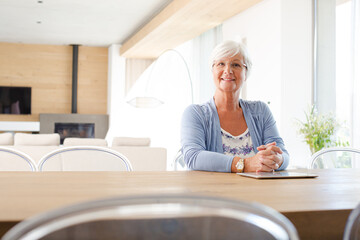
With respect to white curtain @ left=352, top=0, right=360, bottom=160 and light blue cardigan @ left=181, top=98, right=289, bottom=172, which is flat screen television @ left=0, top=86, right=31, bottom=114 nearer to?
white curtain @ left=352, top=0, right=360, bottom=160

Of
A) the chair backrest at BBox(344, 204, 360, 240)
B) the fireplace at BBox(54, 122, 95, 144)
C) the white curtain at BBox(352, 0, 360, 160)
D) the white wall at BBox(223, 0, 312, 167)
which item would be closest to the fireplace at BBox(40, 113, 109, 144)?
the fireplace at BBox(54, 122, 95, 144)

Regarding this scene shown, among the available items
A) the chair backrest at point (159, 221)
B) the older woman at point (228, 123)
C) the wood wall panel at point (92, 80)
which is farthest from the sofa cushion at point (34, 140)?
the wood wall panel at point (92, 80)

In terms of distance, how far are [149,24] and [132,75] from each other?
108 inches

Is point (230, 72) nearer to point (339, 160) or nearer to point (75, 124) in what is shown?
point (339, 160)

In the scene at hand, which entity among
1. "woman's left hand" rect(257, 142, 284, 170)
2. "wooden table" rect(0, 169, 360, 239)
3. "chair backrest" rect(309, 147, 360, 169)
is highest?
"woman's left hand" rect(257, 142, 284, 170)

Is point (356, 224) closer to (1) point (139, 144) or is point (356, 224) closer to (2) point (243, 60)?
(2) point (243, 60)

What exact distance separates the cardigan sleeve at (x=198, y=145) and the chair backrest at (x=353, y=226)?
940 millimetres

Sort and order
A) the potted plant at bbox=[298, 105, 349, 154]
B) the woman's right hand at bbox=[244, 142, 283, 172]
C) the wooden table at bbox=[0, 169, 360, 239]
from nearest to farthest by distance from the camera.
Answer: the wooden table at bbox=[0, 169, 360, 239] < the woman's right hand at bbox=[244, 142, 283, 172] < the potted plant at bbox=[298, 105, 349, 154]

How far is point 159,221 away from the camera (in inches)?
20.6

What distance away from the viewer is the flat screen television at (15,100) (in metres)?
9.42

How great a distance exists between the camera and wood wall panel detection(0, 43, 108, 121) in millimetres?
9734

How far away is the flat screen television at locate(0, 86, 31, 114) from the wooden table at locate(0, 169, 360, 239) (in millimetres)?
8652

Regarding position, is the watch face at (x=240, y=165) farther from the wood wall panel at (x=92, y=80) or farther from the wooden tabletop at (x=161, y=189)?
the wood wall panel at (x=92, y=80)

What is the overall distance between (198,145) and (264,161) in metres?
0.34
